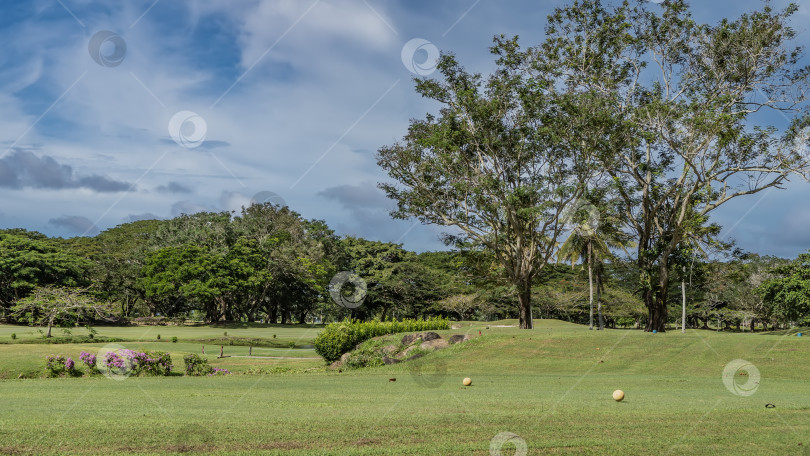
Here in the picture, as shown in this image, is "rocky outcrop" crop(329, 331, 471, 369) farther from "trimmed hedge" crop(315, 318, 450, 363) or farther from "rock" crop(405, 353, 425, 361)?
"trimmed hedge" crop(315, 318, 450, 363)

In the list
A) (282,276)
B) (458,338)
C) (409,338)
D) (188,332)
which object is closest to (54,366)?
(409,338)

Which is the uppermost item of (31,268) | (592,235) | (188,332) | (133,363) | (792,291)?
(592,235)

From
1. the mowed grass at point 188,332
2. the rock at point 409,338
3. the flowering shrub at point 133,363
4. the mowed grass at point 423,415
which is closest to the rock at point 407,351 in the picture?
the rock at point 409,338

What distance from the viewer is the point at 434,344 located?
3092 centimetres

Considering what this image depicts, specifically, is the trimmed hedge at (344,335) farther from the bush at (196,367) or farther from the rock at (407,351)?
the bush at (196,367)

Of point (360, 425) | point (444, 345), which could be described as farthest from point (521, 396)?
point (444, 345)

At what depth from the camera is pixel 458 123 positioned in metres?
35.9

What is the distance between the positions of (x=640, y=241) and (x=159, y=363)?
28.2m

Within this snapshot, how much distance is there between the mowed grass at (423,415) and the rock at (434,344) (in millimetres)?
6621

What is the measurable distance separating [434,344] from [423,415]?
64.2ft

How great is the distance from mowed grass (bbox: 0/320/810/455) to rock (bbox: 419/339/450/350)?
6621mm

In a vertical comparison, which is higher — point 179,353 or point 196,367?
point 196,367

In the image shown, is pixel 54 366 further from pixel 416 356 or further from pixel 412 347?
pixel 412 347

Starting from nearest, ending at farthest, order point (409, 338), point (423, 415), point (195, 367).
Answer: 1. point (423, 415)
2. point (195, 367)
3. point (409, 338)
